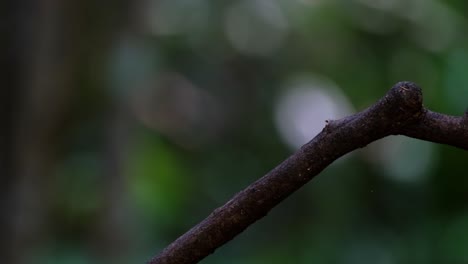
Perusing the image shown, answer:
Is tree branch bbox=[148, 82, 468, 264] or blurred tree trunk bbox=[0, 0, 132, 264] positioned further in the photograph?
blurred tree trunk bbox=[0, 0, 132, 264]

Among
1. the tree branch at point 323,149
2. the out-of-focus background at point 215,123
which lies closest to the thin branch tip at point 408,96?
the tree branch at point 323,149

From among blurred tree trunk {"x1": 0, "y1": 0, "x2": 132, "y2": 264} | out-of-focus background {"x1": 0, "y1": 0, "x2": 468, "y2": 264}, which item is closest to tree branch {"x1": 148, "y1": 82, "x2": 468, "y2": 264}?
out-of-focus background {"x1": 0, "y1": 0, "x2": 468, "y2": 264}

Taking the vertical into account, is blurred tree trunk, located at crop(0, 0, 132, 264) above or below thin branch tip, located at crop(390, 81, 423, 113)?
below

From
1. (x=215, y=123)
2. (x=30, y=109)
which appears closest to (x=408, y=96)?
(x=30, y=109)

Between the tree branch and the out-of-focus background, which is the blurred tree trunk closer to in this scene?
the out-of-focus background

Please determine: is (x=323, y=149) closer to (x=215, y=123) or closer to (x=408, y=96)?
(x=408, y=96)

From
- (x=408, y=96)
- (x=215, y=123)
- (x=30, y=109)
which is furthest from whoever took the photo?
(x=215, y=123)
